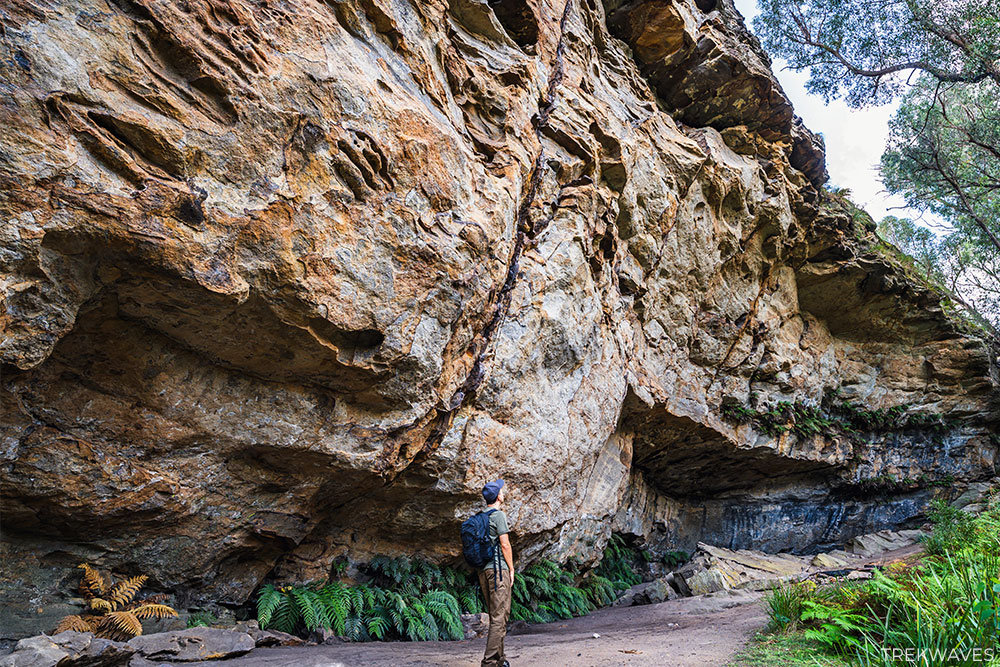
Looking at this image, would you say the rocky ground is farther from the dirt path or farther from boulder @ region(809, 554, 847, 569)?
boulder @ region(809, 554, 847, 569)

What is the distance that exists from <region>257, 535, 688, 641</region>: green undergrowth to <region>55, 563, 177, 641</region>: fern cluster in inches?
42.8

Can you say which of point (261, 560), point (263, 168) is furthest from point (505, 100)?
point (261, 560)

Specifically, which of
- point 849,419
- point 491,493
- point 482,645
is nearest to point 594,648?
point 482,645

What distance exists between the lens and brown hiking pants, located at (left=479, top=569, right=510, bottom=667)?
4.14 metres

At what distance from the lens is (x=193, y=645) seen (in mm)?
4445

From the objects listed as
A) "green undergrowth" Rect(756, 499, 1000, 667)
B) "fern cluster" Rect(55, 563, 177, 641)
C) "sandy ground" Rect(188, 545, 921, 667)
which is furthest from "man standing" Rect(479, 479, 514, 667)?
"fern cluster" Rect(55, 563, 177, 641)

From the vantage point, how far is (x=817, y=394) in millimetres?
14953

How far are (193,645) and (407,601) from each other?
2.73 m

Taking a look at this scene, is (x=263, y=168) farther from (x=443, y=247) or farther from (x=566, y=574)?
(x=566, y=574)

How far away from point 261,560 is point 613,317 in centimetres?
699

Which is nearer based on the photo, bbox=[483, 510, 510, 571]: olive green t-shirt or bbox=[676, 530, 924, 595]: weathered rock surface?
bbox=[483, 510, 510, 571]: olive green t-shirt

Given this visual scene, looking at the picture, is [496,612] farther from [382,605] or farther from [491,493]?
[382,605]

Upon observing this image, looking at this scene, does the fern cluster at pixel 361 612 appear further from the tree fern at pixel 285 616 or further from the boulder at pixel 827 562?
the boulder at pixel 827 562

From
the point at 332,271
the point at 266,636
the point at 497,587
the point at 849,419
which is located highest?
the point at 849,419
